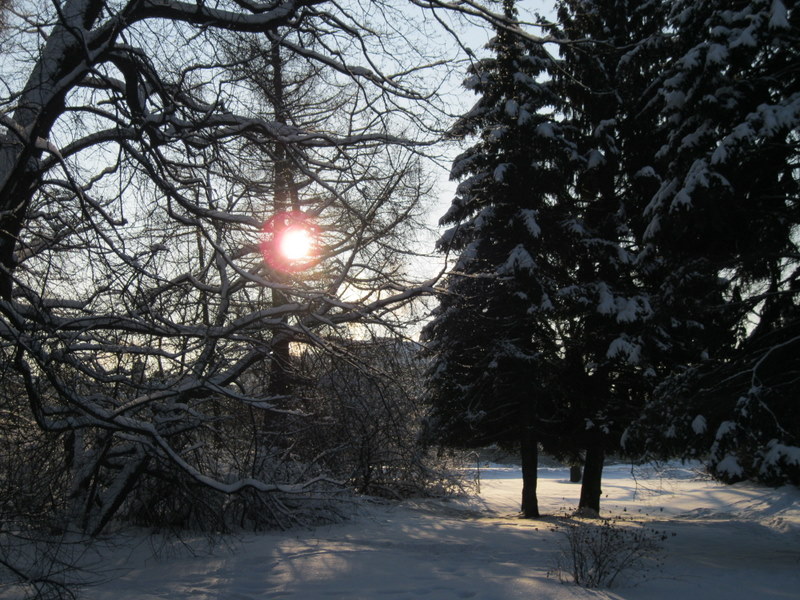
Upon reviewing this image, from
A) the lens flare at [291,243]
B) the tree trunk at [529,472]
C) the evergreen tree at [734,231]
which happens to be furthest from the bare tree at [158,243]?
the tree trunk at [529,472]

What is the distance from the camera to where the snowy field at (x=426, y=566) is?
18.5 feet

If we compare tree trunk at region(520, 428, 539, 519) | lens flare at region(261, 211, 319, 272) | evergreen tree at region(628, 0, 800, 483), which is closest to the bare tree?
lens flare at region(261, 211, 319, 272)

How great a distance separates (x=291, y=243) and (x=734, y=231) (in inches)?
260

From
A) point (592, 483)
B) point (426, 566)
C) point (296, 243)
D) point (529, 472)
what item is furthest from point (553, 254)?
point (426, 566)

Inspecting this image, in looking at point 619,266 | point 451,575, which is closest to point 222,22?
point 451,575

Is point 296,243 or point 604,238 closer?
point 296,243

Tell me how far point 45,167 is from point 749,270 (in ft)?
29.3

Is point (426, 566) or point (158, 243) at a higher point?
point (158, 243)

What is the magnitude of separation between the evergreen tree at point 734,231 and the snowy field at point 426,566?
144cm

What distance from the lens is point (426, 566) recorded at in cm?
678

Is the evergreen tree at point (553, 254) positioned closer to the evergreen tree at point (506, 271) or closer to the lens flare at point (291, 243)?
the evergreen tree at point (506, 271)

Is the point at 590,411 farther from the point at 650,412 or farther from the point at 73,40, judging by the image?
the point at 73,40

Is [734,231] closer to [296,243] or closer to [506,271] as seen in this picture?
[506,271]

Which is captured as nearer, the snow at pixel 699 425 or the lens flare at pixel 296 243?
the lens flare at pixel 296 243
